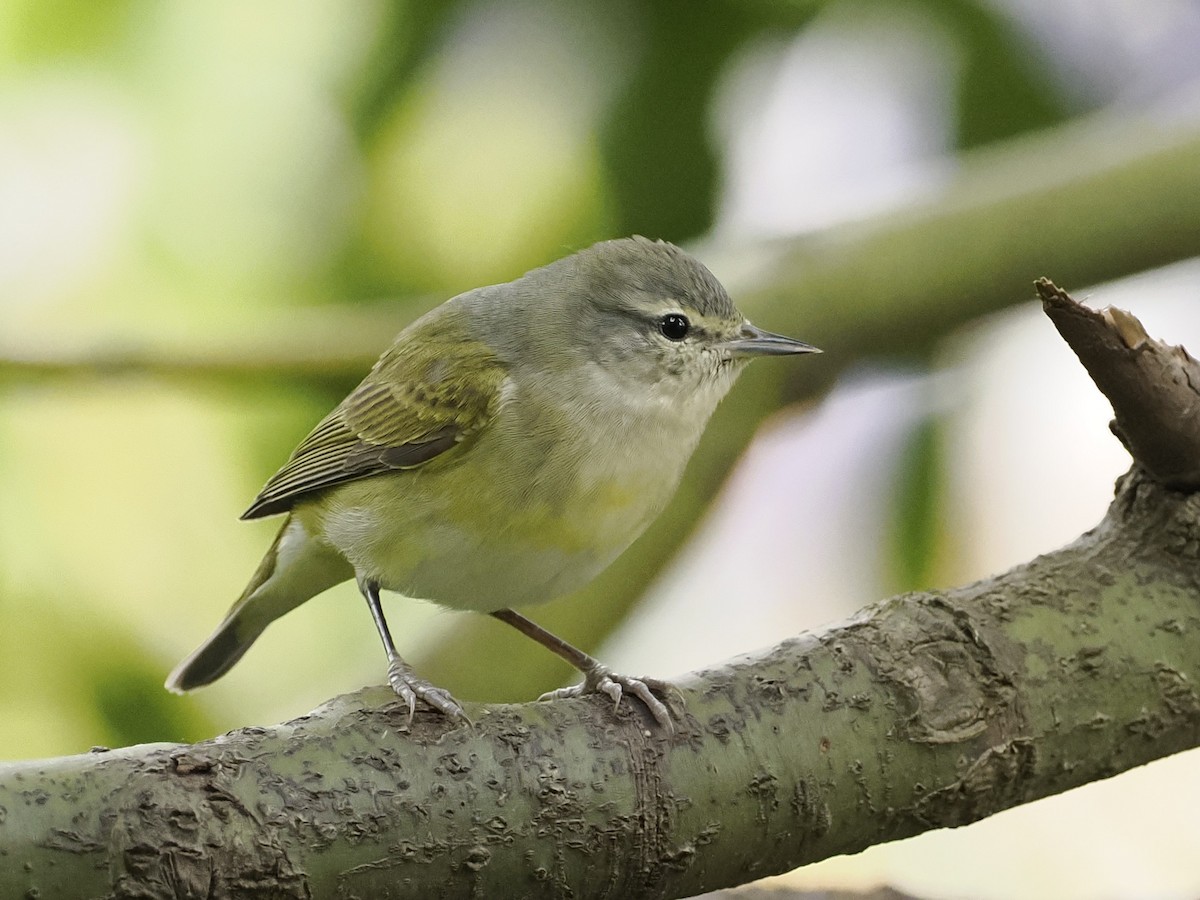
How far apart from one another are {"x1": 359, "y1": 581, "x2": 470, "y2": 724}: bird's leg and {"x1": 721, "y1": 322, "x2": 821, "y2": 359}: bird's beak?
968mm

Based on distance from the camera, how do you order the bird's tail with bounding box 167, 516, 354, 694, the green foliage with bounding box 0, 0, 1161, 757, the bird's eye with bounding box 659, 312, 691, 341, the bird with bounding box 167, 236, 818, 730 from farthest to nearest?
the green foliage with bounding box 0, 0, 1161, 757
the bird's tail with bounding box 167, 516, 354, 694
the bird's eye with bounding box 659, 312, 691, 341
the bird with bounding box 167, 236, 818, 730

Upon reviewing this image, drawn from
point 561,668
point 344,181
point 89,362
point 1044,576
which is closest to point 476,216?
point 344,181

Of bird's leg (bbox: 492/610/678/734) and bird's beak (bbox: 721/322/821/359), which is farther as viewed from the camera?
bird's beak (bbox: 721/322/821/359)

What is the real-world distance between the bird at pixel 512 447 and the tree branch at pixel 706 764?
0.41 meters

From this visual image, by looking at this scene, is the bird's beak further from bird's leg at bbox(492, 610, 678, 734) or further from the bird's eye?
bird's leg at bbox(492, 610, 678, 734)

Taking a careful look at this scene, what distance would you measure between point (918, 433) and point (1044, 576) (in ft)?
5.16

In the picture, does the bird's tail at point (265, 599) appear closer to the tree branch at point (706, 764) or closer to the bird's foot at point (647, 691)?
the bird's foot at point (647, 691)

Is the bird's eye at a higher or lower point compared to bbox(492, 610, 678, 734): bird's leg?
higher

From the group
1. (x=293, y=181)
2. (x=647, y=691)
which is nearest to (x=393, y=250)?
(x=293, y=181)

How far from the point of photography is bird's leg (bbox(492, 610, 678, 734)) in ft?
6.70

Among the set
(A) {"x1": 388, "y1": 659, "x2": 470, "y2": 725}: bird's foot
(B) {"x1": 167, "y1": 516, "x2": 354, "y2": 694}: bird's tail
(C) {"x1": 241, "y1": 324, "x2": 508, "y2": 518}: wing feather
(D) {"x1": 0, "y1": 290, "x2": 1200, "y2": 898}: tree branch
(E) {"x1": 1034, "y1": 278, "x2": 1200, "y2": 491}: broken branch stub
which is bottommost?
(D) {"x1": 0, "y1": 290, "x2": 1200, "y2": 898}: tree branch

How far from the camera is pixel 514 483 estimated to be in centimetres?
255

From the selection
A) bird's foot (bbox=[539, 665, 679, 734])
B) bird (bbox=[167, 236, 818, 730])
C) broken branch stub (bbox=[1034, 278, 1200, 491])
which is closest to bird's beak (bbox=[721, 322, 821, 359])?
bird (bbox=[167, 236, 818, 730])

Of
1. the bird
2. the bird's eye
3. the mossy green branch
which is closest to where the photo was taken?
the mossy green branch
